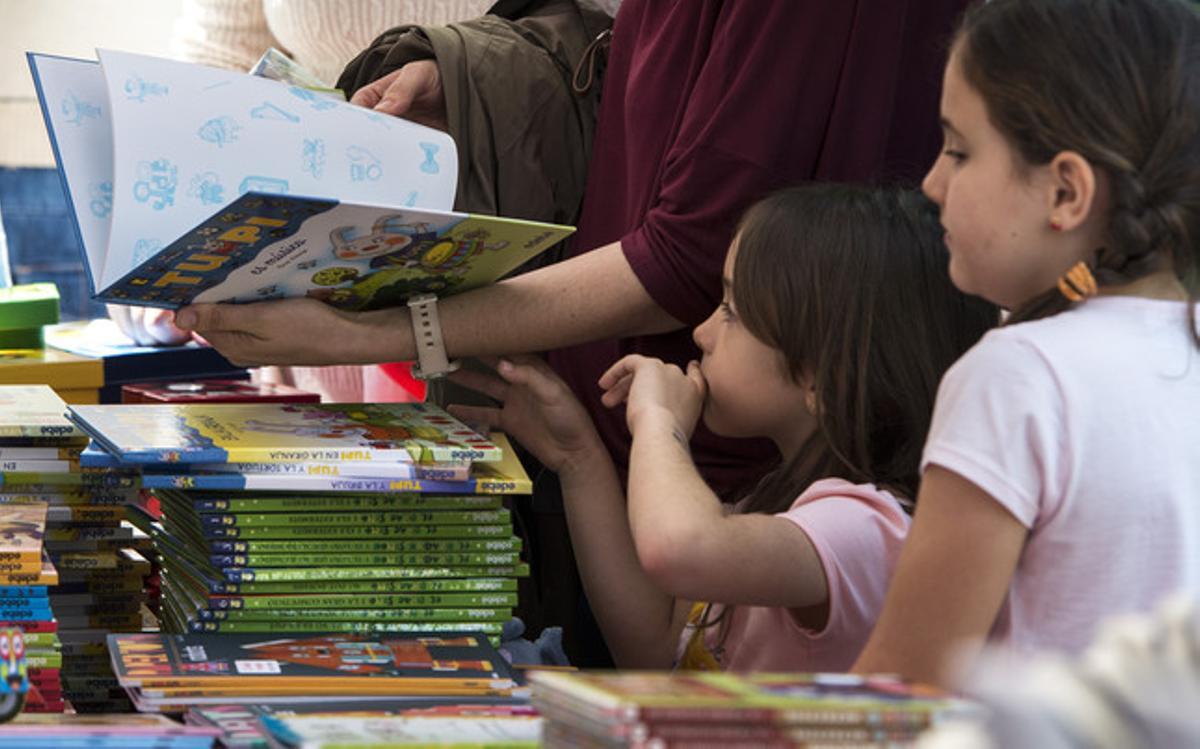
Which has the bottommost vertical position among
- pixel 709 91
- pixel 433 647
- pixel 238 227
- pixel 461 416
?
pixel 433 647

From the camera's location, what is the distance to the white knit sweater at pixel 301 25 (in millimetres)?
2514

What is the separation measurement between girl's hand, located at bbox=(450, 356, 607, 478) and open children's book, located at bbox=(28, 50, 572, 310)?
0.56 feet

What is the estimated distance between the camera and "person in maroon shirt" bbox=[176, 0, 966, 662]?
1.72 m

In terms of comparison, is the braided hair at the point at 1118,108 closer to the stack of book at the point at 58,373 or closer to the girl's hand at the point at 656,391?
the girl's hand at the point at 656,391

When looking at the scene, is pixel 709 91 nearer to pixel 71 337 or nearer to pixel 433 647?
pixel 433 647

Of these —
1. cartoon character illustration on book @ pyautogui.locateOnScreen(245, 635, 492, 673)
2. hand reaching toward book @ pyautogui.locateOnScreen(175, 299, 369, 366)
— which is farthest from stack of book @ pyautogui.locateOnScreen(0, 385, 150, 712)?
cartoon character illustration on book @ pyautogui.locateOnScreen(245, 635, 492, 673)

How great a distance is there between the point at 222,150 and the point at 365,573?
0.45 metres

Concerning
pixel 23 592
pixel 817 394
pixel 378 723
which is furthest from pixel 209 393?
pixel 378 723

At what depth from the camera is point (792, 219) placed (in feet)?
A: 5.52

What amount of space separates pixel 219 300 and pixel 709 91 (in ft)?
1.83

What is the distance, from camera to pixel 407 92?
199 centimetres

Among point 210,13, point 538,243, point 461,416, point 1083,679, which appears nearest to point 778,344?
point 538,243

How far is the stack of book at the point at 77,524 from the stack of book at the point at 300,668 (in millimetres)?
255

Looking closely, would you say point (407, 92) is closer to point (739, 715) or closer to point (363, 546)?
point (363, 546)
